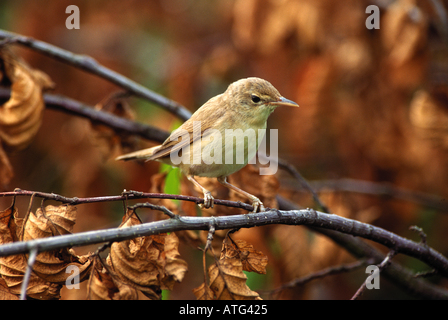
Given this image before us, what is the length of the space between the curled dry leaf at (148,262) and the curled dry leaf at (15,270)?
0.31 meters

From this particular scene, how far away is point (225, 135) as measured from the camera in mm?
2684

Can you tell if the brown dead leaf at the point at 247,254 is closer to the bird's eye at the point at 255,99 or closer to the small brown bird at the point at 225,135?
the small brown bird at the point at 225,135

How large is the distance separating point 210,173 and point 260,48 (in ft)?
6.31

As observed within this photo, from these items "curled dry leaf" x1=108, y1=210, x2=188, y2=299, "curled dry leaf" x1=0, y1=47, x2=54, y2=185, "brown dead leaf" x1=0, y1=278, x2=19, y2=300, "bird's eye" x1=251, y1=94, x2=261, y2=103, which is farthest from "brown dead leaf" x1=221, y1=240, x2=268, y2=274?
"curled dry leaf" x1=0, y1=47, x2=54, y2=185

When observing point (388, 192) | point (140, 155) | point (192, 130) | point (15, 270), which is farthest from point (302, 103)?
point (15, 270)

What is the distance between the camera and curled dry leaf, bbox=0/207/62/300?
6.14 feet

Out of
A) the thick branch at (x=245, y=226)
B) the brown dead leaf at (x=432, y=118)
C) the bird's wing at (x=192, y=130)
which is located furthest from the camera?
the brown dead leaf at (x=432, y=118)

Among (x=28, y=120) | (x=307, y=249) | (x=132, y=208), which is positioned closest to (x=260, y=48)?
(x=307, y=249)

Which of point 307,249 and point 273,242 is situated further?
point 273,242

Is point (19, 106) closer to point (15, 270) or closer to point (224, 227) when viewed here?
point (15, 270)

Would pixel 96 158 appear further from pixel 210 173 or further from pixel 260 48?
pixel 210 173

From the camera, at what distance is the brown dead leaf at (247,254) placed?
1965 mm

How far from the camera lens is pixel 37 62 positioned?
217 inches

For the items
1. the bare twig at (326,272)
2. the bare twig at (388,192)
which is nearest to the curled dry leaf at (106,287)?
the bare twig at (326,272)
